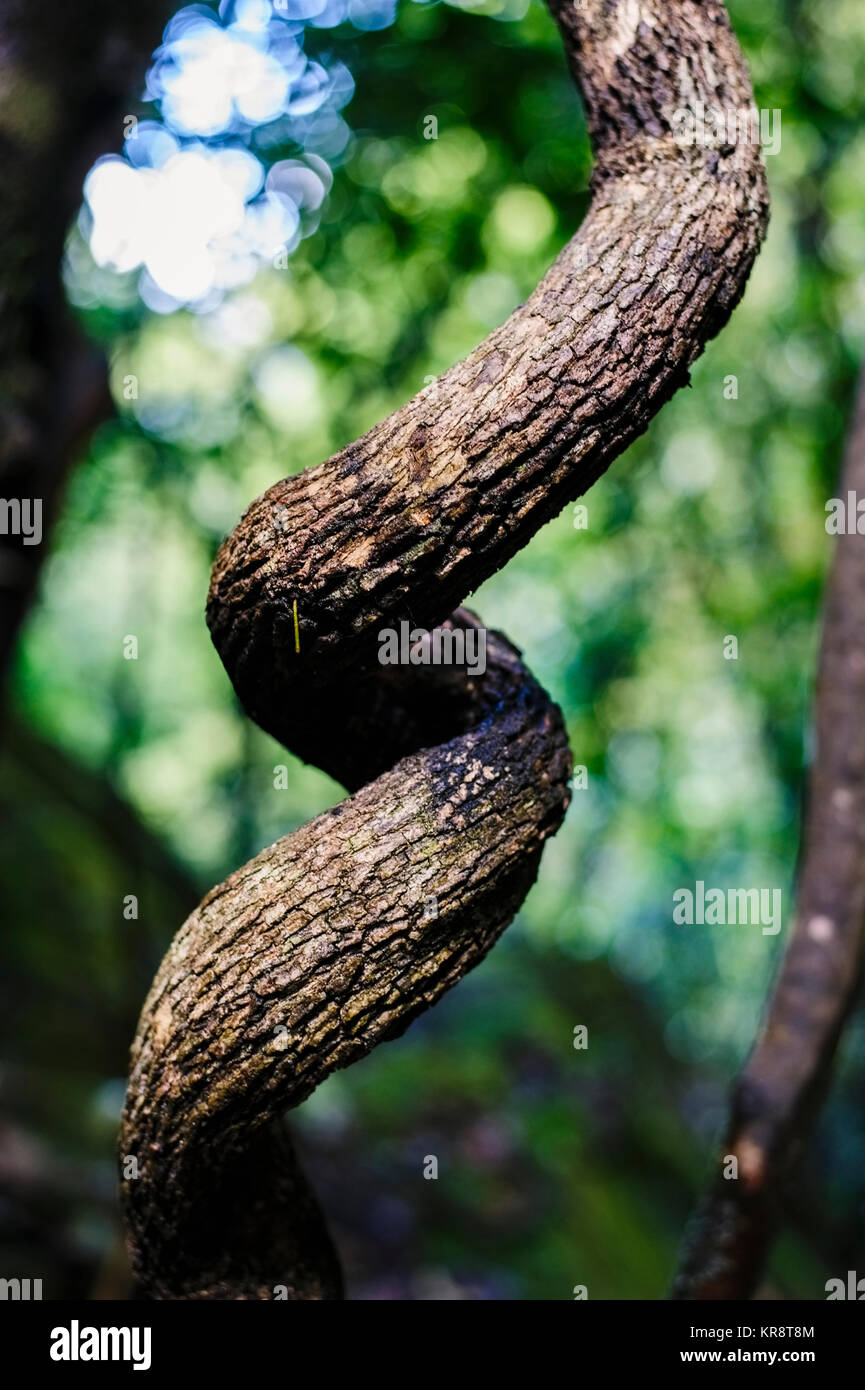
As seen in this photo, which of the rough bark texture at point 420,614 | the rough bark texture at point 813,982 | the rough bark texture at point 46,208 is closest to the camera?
the rough bark texture at point 420,614

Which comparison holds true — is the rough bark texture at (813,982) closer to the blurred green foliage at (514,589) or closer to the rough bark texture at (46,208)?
the blurred green foliage at (514,589)

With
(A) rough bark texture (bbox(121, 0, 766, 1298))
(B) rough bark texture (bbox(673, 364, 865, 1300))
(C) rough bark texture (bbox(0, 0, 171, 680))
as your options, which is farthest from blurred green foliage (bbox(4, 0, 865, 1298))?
(A) rough bark texture (bbox(121, 0, 766, 1298))

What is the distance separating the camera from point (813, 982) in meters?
2.74

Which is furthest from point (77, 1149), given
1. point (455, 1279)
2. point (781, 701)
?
point (781, 701)

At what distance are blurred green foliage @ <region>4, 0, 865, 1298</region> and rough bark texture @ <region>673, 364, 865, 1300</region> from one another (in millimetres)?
496

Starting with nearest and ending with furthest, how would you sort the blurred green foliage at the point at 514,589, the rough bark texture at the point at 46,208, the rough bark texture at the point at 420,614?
the rough bark texture at the point at 420,614 → the rough bark texture at the point at 46,208 → the blurred green foliage at the point at 514,589

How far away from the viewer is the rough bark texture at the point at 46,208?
2.88m

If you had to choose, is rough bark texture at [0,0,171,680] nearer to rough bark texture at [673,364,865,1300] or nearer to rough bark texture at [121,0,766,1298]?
rough bark texture at [121,0,766,1298]

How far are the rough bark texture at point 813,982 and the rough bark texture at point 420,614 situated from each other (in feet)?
4.62

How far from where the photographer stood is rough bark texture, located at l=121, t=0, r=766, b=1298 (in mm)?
1401

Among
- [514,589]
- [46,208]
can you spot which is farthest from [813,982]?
[514,589]

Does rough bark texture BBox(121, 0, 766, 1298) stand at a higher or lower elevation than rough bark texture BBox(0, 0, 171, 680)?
lower

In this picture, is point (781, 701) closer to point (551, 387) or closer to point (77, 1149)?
point (77, 1149)

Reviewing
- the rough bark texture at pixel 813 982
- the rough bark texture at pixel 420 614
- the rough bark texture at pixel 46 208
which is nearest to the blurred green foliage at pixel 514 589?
the rough bark texture at pixel 813 982
